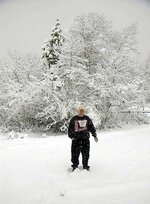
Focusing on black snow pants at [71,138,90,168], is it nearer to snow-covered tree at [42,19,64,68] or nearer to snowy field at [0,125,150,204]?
snowy field at [0,125,150,204]

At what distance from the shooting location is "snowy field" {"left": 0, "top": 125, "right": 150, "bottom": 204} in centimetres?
613

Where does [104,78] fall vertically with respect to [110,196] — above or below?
above

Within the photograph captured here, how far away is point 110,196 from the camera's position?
6023 millimetres

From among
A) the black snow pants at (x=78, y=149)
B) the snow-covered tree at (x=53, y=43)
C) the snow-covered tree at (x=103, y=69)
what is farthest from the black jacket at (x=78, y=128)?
the snow-covered tree at (x=53, y=43)

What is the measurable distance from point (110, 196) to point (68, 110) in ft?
42.6

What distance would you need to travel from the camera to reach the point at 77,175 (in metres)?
7.75

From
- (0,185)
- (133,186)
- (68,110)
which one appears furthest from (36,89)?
(133,186)

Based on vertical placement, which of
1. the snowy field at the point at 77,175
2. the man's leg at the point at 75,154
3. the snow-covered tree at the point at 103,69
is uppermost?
the snow-covered tree at the point at 103,69

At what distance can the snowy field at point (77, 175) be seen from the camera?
6.13 metres

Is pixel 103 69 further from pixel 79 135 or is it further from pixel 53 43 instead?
pixel 79 135

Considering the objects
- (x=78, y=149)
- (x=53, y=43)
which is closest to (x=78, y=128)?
(x=78, y=149)

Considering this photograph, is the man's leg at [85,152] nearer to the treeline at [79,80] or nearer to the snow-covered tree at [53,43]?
the treeline at [79,80]

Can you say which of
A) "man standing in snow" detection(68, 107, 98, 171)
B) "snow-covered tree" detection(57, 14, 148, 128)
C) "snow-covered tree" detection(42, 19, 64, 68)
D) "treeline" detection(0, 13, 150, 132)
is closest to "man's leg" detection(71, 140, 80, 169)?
"man standing in snow" detection(68, 107, 98, 171)

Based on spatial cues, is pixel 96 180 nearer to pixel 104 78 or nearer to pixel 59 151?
pixel 59 151
